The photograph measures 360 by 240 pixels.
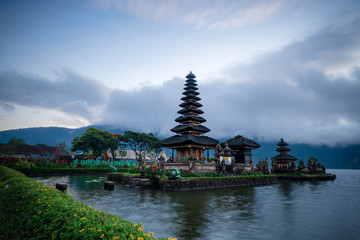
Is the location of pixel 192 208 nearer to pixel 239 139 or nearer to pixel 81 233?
pixel 81 233

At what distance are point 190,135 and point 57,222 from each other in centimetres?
3341

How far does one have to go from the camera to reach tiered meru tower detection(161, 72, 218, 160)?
121 ft

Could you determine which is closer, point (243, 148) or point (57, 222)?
point (57, 222)

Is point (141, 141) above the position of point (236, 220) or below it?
above

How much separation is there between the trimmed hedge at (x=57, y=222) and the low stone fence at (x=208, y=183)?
14.3 m

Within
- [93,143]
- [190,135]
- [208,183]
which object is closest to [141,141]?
[93,143]

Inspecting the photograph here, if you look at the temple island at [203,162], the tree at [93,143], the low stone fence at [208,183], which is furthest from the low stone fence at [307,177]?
the tree at [93,143]

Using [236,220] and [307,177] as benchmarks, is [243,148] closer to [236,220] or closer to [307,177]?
[307,177]

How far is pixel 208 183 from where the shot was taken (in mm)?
23156

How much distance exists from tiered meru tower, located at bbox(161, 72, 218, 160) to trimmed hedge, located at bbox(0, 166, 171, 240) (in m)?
29.3

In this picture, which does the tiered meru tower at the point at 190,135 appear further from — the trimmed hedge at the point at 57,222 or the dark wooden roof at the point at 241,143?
the trimmed hedge at the point at 57,222

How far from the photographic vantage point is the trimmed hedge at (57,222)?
13.4 feet

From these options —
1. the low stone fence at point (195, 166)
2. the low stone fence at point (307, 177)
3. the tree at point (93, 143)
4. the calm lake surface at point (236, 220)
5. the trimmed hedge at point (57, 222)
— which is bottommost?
the low stone fence at point (307, 177)

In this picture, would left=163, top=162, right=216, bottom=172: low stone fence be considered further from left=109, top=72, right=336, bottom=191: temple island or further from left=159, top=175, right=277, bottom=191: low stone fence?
left=159, top=175, right=277, bottom=191: low stone fence
